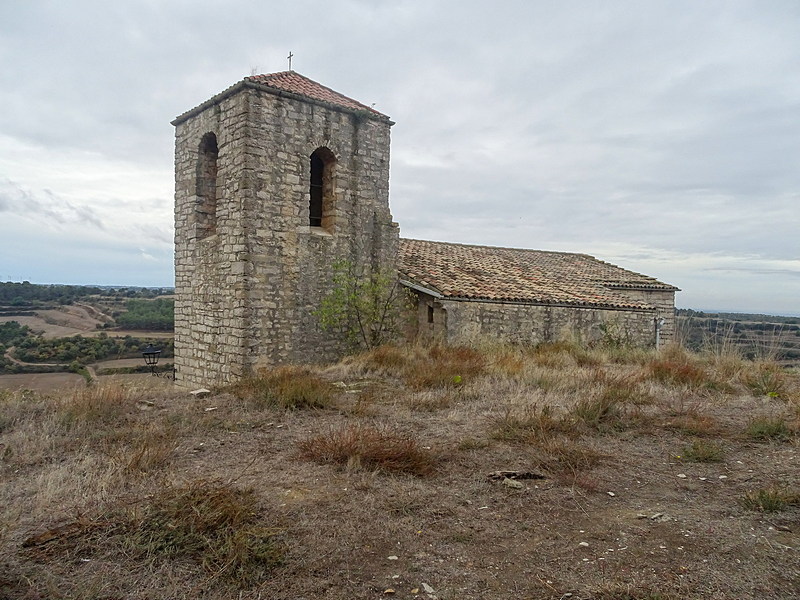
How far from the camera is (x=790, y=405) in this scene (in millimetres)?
7168

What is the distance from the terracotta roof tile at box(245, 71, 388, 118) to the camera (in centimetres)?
1109

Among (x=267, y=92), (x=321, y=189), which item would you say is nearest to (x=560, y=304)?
(x=321, y=189)

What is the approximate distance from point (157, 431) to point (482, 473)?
339 centimetres

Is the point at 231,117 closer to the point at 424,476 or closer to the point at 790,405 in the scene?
the point at 424,476

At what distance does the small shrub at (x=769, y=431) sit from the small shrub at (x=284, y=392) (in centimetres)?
499

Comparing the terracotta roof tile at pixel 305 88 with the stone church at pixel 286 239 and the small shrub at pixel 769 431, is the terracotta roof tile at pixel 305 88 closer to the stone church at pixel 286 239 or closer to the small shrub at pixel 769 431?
the stone church at pixel 286 239

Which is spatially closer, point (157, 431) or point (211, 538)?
point (211, 538)

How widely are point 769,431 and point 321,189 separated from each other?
32.0 feet

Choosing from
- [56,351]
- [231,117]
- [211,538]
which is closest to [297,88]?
[231,117]

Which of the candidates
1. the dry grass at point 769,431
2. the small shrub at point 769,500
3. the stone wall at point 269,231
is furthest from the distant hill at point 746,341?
the small shrub at point 769,500

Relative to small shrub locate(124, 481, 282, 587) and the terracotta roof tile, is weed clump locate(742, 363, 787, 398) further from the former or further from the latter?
the terracotta roof tile

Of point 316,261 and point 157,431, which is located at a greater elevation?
point 316,261

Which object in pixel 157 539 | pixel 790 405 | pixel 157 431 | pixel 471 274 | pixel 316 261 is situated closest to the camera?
pixel 157 539

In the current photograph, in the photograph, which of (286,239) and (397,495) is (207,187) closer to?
(286,239)
